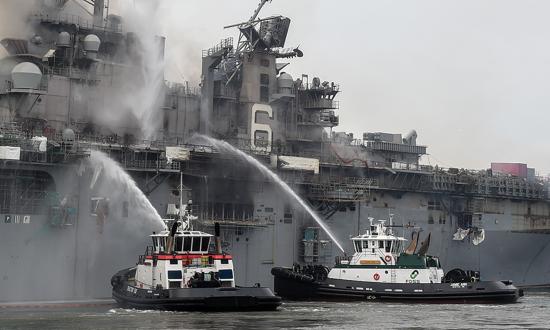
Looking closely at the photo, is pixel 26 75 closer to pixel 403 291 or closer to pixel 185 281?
pixel 185 281

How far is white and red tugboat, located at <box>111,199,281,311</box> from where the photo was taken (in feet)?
145

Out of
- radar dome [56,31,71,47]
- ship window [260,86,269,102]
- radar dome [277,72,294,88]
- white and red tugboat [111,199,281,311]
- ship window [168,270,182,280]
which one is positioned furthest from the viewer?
→ radar dome [277,72,294,88]

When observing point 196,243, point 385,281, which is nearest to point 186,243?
point 196,243

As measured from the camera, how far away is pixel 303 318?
4391cm

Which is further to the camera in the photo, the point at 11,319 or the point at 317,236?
the point at 317,236

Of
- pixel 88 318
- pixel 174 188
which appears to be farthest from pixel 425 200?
pixel 88 318

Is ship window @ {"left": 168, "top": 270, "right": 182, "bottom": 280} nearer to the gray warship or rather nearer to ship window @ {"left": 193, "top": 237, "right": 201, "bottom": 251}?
ship window @ {"left": 193, "top": 237, "right": 201, "bottom": 251}

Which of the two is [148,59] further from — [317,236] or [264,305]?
[264,305]

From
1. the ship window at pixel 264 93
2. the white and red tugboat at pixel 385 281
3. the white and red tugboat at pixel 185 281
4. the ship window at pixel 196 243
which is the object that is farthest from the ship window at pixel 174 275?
the ship window at pixel 264 93

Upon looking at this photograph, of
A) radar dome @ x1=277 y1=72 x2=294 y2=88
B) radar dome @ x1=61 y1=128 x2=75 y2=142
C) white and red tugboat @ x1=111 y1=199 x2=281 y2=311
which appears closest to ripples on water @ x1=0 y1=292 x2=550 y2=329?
white and red tugboat @ x1=111 y1=199 x2=281 y2=311

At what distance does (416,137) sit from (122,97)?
3033 centimetres

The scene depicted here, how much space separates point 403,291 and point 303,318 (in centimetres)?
1212

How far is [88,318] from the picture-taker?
141 ft

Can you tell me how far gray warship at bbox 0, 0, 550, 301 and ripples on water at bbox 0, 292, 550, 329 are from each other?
6597 millimetres
